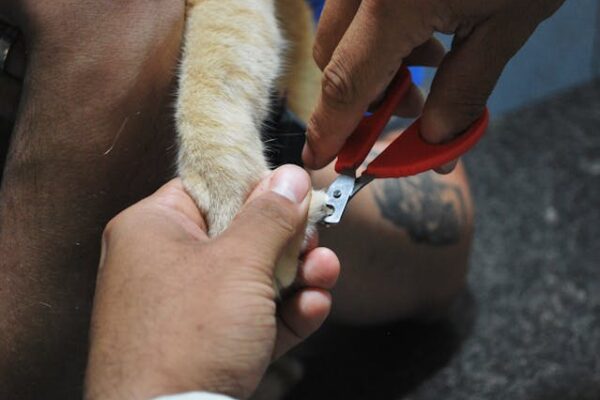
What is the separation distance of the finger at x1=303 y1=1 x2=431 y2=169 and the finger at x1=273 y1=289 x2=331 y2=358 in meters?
0.14

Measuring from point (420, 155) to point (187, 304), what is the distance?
0.26 m

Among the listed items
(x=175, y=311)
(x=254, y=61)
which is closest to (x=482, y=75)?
(x=254, y=61)

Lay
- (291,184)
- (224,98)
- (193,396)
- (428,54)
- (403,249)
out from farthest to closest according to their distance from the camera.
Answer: (403,249), (428,54), (224,98), (291,184), (193,396)

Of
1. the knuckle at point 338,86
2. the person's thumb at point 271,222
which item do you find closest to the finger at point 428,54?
the knuckle at point 338,86

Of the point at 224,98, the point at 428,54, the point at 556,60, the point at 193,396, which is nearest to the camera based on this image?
the point at 193,396

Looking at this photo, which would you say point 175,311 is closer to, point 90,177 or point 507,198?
point 90,177

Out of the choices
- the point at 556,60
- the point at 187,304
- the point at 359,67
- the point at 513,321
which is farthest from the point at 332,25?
the point at 556,60

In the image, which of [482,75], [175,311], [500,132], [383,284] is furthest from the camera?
[500,132]

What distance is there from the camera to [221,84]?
25.4 inches

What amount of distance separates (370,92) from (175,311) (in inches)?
10.0

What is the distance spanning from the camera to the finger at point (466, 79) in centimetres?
59

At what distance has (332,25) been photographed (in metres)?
0.65

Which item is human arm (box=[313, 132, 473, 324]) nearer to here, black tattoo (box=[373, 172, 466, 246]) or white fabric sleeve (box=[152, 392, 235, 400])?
black tattoo (box=[373, 172, 466, 246])

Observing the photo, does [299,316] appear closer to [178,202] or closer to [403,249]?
[178,202]
